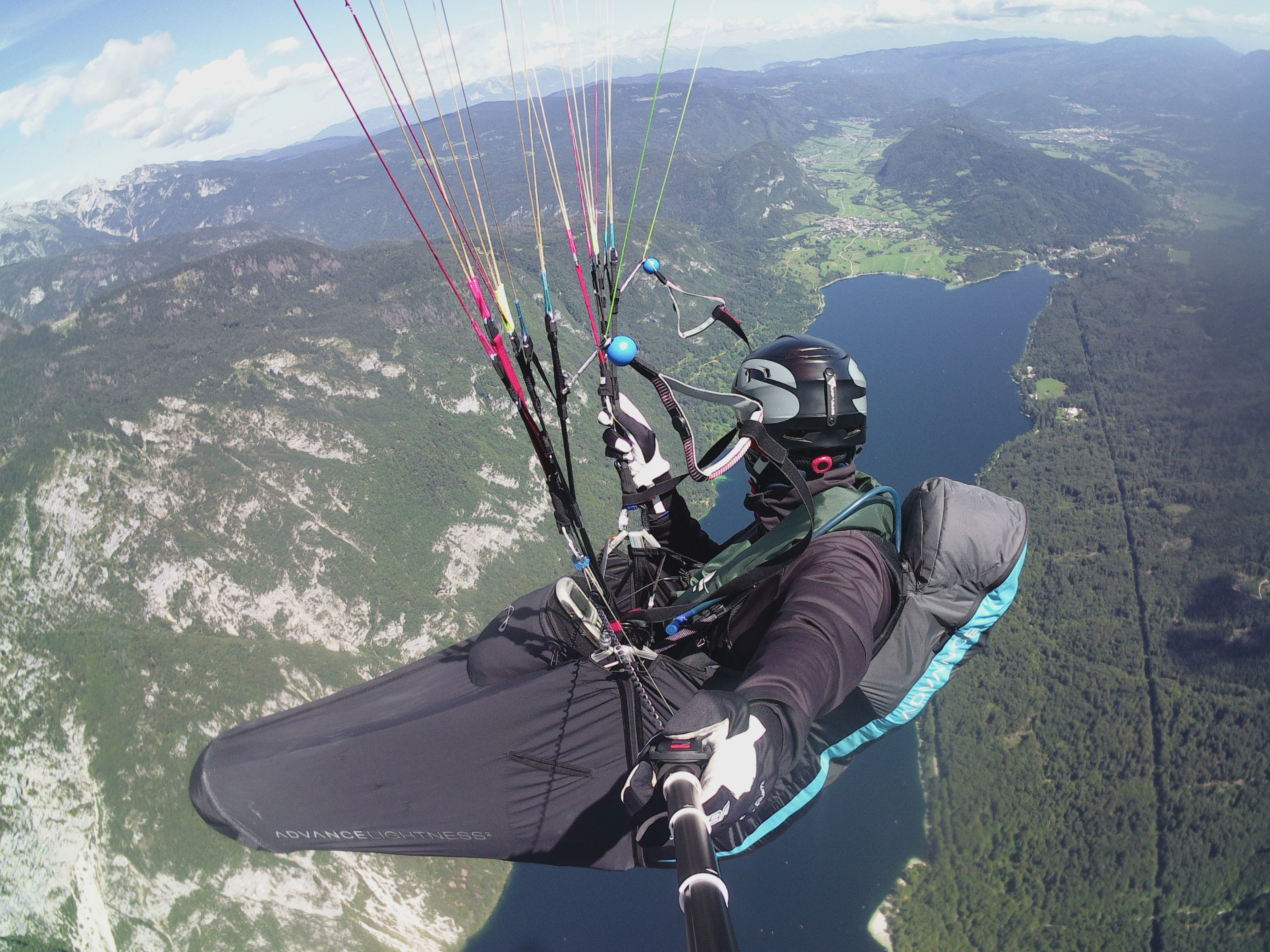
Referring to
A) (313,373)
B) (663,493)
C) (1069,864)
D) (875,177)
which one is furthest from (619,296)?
(875,177)

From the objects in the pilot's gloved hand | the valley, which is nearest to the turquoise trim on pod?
the pilot's gloved hand

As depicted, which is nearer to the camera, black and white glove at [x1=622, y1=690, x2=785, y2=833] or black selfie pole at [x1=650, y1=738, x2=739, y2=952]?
black selfie pole at [x1=650, y1=738, x2=739, y2=952]

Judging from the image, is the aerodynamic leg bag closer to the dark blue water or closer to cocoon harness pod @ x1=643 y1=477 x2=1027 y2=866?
cocoon harness pod @ x1=643 y1=477 x2=1027 y2=866

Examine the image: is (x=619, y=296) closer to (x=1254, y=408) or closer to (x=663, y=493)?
(x=663, y=493)

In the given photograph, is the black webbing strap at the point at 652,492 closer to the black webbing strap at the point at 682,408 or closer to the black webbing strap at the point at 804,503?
the black webbing strap at the point at 682,408

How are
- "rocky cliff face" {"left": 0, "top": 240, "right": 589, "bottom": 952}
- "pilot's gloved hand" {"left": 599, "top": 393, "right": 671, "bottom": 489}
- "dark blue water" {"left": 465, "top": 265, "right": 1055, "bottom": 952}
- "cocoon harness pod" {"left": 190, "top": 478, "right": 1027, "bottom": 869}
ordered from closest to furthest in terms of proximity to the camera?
"cocoon harness pod" {"left": 190, "top": 478, "right": 1027, "bottom": 869} < "pilot's gloved hand" {"left": 599, "top": 393, "right": 671, "bottom": 489} < "dark blue water" {"left": 465, "top": 265, "right": 1055, "bottom": 952} < "rocky cliff face" {"left": 0, "top": 240, "right": 589, "bottom": 952}

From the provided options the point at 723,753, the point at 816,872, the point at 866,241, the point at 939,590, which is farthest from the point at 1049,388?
the point at 723,753

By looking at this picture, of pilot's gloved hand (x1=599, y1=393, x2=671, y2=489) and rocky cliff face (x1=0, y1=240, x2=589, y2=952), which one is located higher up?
pilot's gloved hand (x1=599, y1=393, x2=671, y2=489)

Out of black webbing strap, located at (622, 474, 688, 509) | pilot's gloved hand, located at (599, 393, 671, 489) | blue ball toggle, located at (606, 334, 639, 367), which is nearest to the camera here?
blue ball toggle, located at (606, 334, 639, 367)

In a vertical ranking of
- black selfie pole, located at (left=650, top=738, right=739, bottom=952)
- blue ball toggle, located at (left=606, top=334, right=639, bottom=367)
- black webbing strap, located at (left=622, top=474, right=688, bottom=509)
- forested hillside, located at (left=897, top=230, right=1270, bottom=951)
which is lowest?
forested hillside, located at (left=897, top=230, right=1270, bottom=951)
